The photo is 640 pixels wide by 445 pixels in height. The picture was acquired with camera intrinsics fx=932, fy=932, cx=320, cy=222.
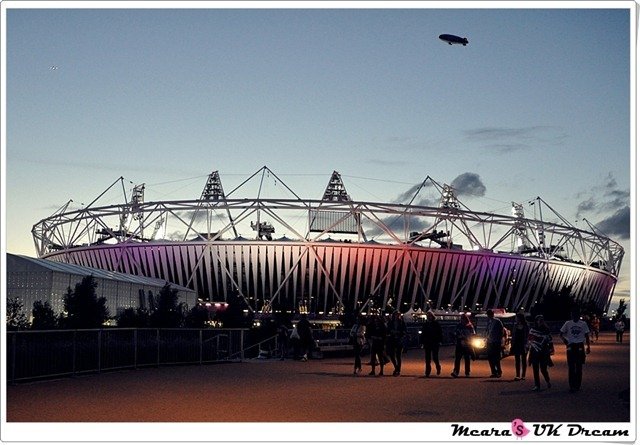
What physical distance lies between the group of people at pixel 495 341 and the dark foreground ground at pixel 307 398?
429 mm

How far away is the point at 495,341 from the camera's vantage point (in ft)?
75.3

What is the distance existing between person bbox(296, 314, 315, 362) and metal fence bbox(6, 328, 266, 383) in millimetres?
2075

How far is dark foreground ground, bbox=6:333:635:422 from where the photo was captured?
14625mm

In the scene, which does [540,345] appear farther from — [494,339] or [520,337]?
[494,339]

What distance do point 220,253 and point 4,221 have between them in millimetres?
92875

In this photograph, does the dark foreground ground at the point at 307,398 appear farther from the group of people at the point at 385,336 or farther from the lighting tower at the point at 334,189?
the lighting tower at the point at 334,189

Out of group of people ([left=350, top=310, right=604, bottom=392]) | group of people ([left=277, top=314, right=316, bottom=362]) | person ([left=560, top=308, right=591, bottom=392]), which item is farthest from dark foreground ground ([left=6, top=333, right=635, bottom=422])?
group of people ([left=277, top=314, right=316, bottom=362])

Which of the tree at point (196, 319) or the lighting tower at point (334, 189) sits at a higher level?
the lighting tower at point (334, 189)

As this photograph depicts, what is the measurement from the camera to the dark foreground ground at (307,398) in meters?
14.6

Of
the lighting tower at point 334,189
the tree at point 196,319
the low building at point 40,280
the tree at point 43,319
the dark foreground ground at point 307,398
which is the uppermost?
the lighting tower at point 334,189

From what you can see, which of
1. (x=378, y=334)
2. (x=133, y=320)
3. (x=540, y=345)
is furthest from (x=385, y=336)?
(x=133, y=320)

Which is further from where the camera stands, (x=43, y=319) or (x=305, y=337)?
(x=43, y=319)

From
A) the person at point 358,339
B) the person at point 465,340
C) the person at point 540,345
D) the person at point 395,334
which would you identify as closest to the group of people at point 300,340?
the person at point 358,339

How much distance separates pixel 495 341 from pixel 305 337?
10133 mm
